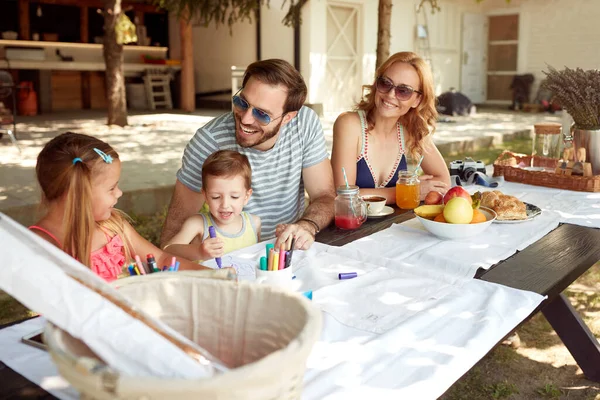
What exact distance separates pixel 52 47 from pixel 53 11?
3.38 feet

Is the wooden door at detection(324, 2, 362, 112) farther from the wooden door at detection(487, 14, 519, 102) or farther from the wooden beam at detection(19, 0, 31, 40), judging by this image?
the wooden beam at detection(19, 0, 31, 40)

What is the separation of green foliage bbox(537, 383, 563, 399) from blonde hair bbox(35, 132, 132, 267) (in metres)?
1.89

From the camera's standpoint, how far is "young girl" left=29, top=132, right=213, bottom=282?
4.99 feet

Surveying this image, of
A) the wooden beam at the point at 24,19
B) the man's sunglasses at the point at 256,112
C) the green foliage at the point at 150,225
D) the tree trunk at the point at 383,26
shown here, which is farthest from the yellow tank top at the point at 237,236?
the wooden beam at the point at 24,19

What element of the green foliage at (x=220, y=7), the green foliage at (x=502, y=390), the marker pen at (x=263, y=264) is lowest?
the green foliage at (x=502, y=390)

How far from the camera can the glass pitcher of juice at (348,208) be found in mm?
2084

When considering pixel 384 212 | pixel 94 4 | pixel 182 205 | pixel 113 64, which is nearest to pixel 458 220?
pixel 384 212

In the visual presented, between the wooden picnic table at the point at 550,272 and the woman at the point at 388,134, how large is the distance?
456mm

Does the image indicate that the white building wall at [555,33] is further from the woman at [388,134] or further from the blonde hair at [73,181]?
the blonde hair at [73,181]

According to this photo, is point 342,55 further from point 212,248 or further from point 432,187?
point 212,248

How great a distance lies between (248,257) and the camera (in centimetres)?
180

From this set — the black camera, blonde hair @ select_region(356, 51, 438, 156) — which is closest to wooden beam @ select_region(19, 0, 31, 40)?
blonde hair @ select_region(356, 51, 438, 156)

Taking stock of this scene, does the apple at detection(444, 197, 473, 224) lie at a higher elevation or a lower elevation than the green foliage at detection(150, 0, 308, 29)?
lower

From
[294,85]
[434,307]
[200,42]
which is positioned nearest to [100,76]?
[200,42]
